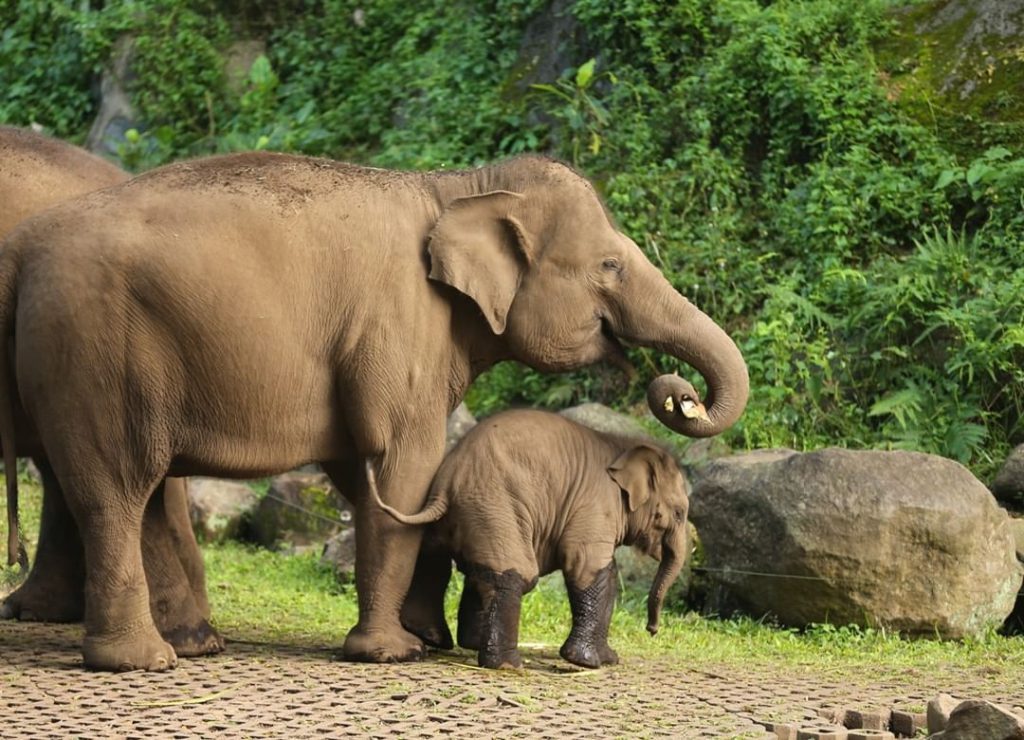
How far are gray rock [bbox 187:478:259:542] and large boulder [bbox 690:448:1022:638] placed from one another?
4.37m

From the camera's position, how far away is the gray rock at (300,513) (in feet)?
40.7

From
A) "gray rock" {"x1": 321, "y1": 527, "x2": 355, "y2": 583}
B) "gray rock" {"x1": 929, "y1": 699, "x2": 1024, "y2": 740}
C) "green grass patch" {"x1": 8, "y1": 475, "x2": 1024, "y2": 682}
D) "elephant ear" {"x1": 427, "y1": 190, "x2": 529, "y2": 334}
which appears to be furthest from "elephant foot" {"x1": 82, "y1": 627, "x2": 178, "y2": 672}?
"gray rock" {"x1": 929, "y1": 699, "x2": 1024, "y2": 740}

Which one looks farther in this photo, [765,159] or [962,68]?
[765,159]

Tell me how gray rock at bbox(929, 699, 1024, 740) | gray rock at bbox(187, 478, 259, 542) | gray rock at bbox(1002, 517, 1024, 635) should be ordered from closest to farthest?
1. gray rock at bbox(929, 699, 1024, 740)
2. gray rock at bbox(1002, 517, 1024, 635)
3. gray rock at bbox(187, 478, 259, 542)

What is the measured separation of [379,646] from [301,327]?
4.84 feet

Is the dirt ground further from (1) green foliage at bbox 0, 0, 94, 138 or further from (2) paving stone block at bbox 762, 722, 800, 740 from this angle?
(1) green foliage at bbox 0, 0, 94, 138

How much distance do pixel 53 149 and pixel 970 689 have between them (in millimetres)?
5418

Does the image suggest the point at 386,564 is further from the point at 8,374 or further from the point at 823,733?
the point at 823,733

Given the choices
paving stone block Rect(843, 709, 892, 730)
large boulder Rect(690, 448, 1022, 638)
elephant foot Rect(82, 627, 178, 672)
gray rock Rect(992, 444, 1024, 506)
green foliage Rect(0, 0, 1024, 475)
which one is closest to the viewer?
paving stone block Rect(843, 709, 892, 730)

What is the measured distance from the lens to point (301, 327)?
7.96 m

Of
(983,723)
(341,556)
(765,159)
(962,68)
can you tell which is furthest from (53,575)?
(962,68)

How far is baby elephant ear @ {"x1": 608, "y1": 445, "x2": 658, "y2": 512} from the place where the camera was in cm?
824

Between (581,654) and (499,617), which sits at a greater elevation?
(499,617)

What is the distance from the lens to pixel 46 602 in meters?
9.45
